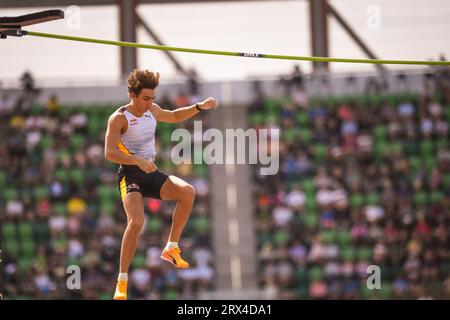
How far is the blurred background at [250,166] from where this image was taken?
709 inches

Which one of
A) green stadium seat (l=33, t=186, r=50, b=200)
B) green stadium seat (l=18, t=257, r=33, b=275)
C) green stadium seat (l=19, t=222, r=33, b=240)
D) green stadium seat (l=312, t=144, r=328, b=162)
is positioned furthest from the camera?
green stadium seat (l=312, t=144, r=328, b=162)

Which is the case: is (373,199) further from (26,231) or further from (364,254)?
(26,231)

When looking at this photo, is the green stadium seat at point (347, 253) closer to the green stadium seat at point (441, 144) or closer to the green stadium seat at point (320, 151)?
the green stadium seat at point (320, 151)

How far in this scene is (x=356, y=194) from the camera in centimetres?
1902

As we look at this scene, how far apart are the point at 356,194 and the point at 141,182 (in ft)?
34.2

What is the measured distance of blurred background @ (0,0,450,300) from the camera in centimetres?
1802

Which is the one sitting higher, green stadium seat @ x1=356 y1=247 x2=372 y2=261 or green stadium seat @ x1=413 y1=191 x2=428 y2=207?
green stadium seat @ x1=413 y1=191 x2=428 y2=207

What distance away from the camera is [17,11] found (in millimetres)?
19859

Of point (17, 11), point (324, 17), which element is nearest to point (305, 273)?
point (324, 17)

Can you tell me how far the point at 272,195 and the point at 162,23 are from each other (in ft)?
14.4

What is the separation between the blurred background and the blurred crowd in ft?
0.09

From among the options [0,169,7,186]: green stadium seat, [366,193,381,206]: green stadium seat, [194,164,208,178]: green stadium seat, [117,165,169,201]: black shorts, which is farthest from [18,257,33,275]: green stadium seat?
[117,165,169,201]: black shorts

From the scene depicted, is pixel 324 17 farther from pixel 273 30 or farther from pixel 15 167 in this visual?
pixel 15 167

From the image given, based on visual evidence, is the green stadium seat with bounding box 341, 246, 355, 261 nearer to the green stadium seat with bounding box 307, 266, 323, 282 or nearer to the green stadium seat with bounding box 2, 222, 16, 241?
the green stadium seat with bounding box 307, 266, 323, 282
